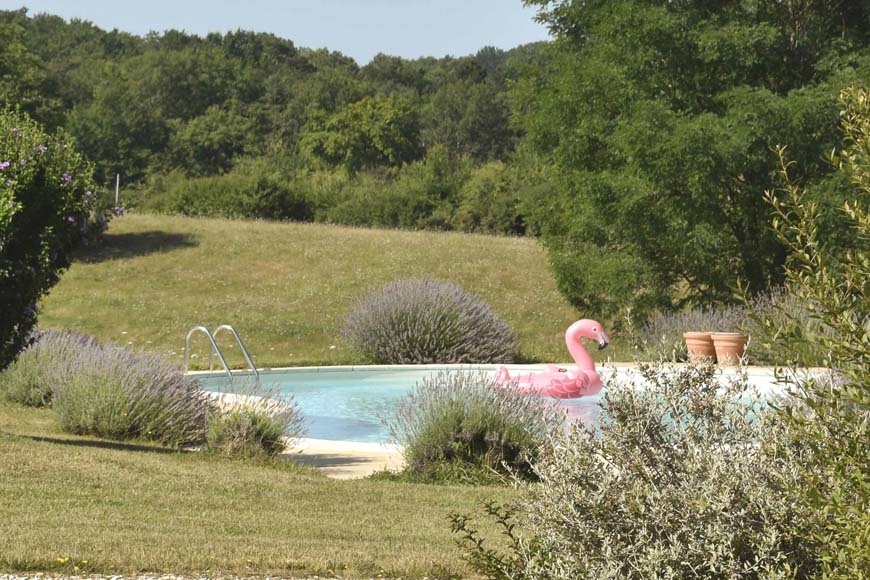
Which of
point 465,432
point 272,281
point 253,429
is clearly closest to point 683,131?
point 465,432

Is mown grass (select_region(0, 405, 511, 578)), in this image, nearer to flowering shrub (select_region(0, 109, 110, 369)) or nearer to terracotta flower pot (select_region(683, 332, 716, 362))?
flowering shrub (select_region(0, 109, 110, 369))

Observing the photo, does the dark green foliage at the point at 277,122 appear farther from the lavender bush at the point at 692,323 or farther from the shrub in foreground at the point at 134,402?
the shrub in foreground at the point at 134,402

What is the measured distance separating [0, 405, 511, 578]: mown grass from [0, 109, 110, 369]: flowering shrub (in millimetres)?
1069

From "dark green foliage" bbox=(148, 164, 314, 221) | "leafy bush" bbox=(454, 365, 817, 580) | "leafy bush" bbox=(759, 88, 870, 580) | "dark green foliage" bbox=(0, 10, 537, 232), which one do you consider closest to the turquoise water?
"leafy bush" bbox=(454, 365, 817, 580)

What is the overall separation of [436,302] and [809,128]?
22.2 ft

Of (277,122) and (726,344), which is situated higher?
(277,122)

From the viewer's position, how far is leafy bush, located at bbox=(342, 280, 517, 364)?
18.8m

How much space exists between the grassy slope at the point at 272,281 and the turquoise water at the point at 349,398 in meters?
1.73

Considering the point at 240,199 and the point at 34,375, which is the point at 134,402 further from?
the point at 240,199

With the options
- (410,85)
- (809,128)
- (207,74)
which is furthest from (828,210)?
(410,85)

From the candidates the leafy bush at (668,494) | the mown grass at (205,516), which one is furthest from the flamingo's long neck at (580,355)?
the leafy bush at (668,494)

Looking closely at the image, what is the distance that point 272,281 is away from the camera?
28719 mm

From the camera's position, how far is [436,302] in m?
18.8

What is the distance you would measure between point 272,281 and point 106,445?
1913 cm
